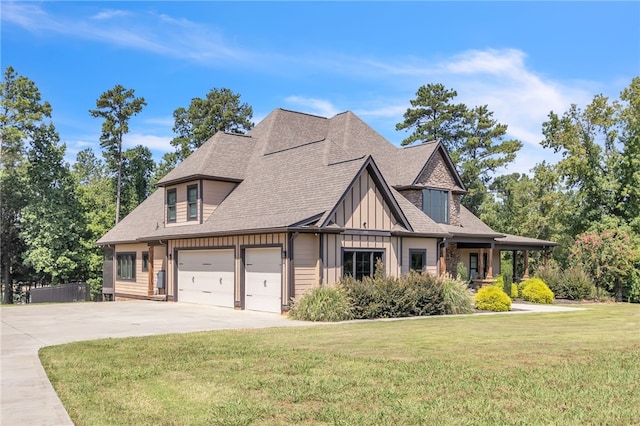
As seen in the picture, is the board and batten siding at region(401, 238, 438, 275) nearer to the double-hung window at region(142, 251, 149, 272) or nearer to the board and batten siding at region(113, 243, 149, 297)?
the board and batten siding at region(113, 243, 149, 297)

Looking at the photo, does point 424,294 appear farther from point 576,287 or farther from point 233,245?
point 576,287

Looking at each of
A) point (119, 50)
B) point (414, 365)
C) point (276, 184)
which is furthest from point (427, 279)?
point (119, 50)

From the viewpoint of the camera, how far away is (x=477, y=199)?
4966cm

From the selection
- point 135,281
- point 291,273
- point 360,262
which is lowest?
point 135,281

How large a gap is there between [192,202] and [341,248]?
9139 mm

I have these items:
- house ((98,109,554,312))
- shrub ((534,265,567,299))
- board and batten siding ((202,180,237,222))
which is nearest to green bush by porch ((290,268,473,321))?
house ((98,109,554,312))

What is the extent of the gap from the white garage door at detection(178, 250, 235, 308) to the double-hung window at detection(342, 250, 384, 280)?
15.2 ft

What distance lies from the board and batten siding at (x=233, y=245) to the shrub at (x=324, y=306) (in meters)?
1.41

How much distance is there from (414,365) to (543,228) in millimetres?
42405

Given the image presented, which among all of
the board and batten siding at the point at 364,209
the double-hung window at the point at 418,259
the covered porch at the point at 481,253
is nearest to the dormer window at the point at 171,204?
the board and batten siding at the point at 364,209

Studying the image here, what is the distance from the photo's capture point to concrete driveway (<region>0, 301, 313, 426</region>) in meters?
7.30

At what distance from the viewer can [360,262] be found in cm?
2194

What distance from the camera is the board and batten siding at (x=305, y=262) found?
66.6ft

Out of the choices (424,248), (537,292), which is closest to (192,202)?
(424,248)
